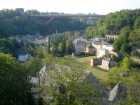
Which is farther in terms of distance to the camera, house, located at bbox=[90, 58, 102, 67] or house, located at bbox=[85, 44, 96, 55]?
house, located at bbox=[85, 44, 96, 55]

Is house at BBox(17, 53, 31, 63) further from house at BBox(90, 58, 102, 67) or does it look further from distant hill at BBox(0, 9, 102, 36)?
distant hill at BBox(0, 9, 102, 36)

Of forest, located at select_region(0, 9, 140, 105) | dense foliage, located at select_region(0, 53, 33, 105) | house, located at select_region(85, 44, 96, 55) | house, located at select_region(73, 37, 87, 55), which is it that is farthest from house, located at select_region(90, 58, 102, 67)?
dense foliage, located at select_region(0, 53, 33, 105)

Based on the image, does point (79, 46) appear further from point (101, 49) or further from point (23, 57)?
point (23, 57)

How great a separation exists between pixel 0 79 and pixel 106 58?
19.1 m

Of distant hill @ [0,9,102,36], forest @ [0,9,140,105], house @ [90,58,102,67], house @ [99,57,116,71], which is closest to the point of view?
forest @ [0,9,140,105]

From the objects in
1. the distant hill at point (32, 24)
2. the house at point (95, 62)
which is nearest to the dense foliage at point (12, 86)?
the house at point (95, 62)

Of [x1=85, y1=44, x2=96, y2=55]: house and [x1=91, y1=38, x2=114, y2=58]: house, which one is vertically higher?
[x1=91, y1=38, x2=114, y2=58]: house

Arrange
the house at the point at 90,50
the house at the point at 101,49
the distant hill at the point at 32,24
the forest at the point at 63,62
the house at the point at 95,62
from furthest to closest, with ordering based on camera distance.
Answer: the distant hill at the point at 32,24, the house at the point at 90,50, the house at the point at 101,49, the house at the point at 95,62, the forest at the point at 63,62

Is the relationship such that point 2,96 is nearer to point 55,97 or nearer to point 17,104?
point 17,104

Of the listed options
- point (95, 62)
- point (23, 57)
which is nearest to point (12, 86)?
point (23, 57)

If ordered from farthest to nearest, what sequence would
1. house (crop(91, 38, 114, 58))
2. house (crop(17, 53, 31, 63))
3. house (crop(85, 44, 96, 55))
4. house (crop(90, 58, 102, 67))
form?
house (crop(85, 44, 96, 55)) → house (crop(91, 38, 114, 58)) → house (crop(90, 58, 102, 67)) → house (crop(17, 53, 31, 63))

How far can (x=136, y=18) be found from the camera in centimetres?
4994

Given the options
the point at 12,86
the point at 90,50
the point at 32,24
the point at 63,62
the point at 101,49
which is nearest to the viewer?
the point at 12,86

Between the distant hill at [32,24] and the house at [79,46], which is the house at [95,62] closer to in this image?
the house at [79,46]
